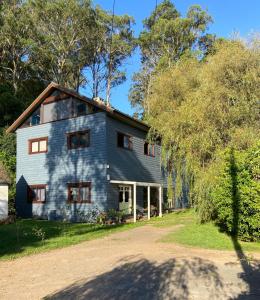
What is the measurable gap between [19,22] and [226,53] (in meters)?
27.9

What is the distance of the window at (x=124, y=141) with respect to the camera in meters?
24.1

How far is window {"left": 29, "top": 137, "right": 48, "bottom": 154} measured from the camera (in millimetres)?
25719

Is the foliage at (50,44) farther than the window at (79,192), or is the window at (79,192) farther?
the foliage at (50,44)

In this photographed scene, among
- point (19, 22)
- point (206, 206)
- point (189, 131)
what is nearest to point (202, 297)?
point (206, 206)

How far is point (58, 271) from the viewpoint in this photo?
9.25m

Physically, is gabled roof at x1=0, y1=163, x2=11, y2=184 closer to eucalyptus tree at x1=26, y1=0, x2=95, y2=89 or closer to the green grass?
the green grass

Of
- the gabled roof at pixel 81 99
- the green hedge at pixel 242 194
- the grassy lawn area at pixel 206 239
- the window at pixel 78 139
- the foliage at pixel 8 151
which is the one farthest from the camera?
the foliage at pixel 8 151

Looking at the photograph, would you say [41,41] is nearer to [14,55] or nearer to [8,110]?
[14,55]

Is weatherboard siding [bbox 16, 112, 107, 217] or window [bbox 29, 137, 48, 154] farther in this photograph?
window [bbox 29, 137, 48, 154]

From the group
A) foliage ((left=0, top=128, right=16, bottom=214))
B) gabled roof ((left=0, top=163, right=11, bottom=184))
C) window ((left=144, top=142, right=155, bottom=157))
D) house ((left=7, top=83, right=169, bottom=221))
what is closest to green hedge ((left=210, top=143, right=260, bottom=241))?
house ((left=7, top=83, right=169, bottom=221))

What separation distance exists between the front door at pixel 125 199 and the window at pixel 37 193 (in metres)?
5.25

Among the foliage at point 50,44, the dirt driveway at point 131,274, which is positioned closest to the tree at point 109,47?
the foliage at point 50,44

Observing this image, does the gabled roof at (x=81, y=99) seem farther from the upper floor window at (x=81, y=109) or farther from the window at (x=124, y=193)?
the window at (x=124, y=193)

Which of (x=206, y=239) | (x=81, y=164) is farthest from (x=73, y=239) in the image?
(x=81, y=164)
